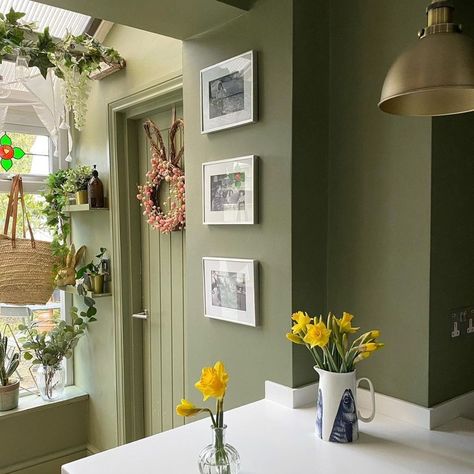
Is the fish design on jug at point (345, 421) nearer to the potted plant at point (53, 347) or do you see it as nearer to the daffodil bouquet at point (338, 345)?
the daffodil bouquet at point (338, 345)

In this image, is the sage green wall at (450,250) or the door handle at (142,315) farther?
the door handle at (142,315)

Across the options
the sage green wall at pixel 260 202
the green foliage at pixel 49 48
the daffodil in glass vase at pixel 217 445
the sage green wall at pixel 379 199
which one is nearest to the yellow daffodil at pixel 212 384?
the daffodil in glass vase at pixel 217 445

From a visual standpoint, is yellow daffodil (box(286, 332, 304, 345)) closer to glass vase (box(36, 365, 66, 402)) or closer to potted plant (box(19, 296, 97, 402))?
potted plant (box(19, 296, 97, 402))

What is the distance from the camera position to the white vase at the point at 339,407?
1.31m

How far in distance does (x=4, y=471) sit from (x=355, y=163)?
104 inches

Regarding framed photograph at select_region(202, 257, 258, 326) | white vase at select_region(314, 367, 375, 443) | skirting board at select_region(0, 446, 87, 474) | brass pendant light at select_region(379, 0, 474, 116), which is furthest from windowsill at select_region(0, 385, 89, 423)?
brass pendant light at select_region(379, 0, 474, 116)

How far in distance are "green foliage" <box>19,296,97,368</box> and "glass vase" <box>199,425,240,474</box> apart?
2.00 m

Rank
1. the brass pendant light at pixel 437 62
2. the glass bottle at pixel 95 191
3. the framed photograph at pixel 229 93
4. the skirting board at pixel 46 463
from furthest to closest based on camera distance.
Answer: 1. the skirting board at pixel 46 463
2. the glass bottle at pixel 95 191
3. the framed photograph at pixel 229 93
4. the brass pendant light at pixel 437 62

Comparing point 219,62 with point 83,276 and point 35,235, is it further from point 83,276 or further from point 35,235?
point 35,235

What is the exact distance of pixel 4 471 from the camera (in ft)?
9.27

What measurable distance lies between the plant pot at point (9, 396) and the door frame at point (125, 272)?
598 mm

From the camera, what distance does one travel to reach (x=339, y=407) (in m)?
1.32

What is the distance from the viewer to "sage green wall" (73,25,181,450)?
2498 millimetres

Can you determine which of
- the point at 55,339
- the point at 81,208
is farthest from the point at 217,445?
the point at 55,339
